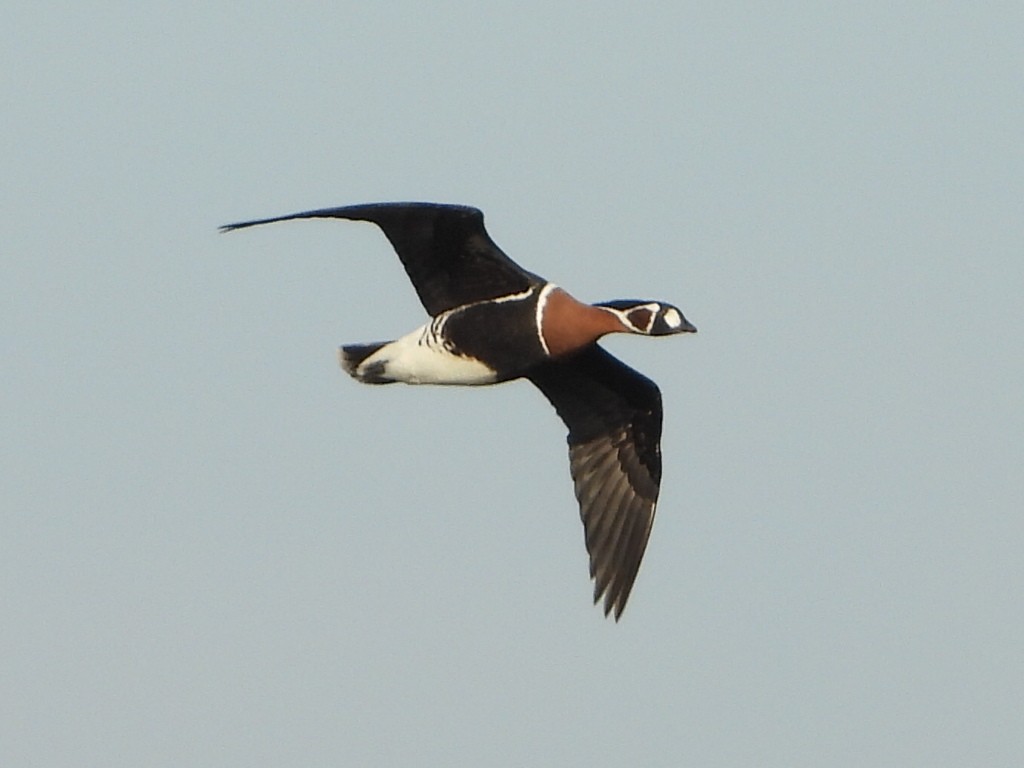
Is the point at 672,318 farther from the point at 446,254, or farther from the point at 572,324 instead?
the point at 446,254

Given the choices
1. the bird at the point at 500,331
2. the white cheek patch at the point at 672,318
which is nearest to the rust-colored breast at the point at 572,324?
the bird at the point at 500,331

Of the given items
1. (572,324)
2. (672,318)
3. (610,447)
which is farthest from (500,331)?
(610,447)

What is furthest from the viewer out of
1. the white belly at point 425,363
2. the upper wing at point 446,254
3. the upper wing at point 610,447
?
the upper wing at point 610,447

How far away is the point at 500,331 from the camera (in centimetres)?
1418

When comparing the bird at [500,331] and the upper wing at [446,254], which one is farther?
the bird at [500,331]

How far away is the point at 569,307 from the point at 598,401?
6.28ft

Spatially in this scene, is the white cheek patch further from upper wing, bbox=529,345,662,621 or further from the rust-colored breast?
upper wing, bbox=529,345,662,621

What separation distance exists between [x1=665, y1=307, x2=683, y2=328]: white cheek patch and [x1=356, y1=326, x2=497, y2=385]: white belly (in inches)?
52.6

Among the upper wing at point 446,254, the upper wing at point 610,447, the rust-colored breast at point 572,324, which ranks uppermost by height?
the upper wing at point 446,254

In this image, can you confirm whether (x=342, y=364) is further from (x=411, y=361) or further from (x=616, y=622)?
(x=616, y=622)

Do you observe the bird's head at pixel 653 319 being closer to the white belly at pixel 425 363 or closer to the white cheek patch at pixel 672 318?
the white cheek patch at pixel 672 318

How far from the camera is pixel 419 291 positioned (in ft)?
47.7

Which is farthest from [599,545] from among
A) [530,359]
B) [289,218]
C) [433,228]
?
[289,218]

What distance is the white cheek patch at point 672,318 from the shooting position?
1399cm
